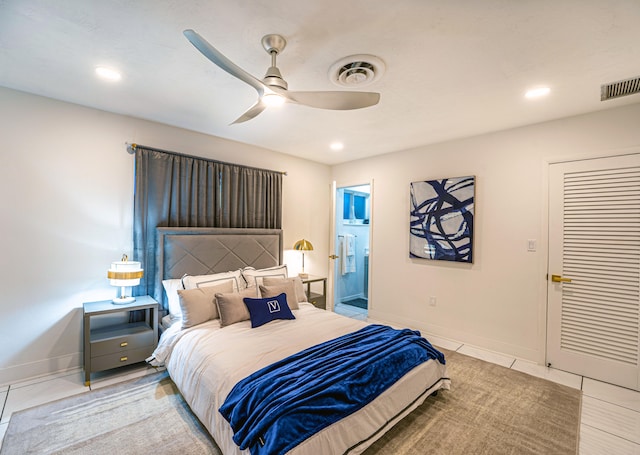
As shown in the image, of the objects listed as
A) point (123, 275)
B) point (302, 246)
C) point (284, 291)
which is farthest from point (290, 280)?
point (123, 275)

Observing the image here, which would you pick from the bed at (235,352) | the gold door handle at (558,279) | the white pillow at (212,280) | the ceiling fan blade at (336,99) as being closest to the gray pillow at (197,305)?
the bed at (235,352)

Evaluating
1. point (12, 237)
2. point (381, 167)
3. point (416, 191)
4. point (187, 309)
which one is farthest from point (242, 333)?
point (381, 167)

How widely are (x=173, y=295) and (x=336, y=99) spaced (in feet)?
8.22

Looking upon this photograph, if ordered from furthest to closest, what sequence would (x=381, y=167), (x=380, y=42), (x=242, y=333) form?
1. (x=381, y=167)
2. (x=242, y=333)
3. (x=380, y=42)

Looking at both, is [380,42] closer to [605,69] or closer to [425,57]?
[425,57]

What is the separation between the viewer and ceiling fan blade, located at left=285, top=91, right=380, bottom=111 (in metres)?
1.84

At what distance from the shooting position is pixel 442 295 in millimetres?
3908

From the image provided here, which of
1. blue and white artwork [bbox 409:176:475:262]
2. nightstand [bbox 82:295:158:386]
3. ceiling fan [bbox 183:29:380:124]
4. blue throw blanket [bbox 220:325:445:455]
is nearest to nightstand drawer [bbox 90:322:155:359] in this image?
nightstand [bbox 82:295:158:386]

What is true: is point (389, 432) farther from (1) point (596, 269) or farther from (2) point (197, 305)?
(1) point (596, 269)

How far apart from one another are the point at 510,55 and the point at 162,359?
3667mm

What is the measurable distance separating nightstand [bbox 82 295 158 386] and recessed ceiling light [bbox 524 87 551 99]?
3966 mm

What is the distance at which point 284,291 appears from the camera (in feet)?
10.5

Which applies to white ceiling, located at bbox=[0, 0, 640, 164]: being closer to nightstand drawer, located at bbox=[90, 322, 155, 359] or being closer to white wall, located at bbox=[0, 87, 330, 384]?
white wall, located at bbox=[0, 87, 330, 384]

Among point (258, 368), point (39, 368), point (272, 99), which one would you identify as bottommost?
point (39, 368)
